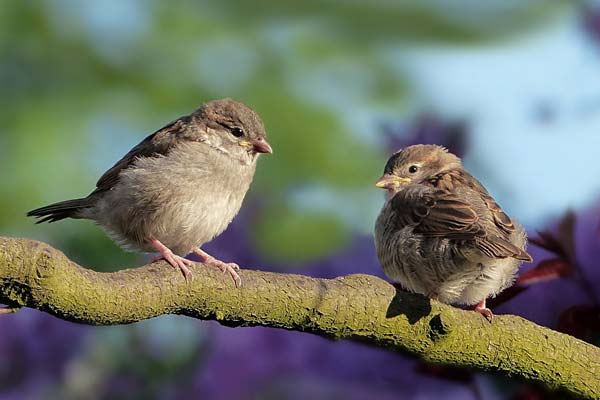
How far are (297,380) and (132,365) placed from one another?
0.48 meters

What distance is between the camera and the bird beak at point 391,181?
3.00 metres

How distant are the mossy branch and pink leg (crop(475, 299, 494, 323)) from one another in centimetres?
2

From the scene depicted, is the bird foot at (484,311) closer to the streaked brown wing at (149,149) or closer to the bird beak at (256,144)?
the bird beak at (256,144)

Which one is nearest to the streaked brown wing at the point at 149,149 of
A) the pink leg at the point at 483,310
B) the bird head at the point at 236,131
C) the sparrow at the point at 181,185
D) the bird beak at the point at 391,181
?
Result: the sparrow at the point at 181,185

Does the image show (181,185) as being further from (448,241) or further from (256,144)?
(448,241)

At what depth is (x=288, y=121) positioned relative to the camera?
3859 millimetres

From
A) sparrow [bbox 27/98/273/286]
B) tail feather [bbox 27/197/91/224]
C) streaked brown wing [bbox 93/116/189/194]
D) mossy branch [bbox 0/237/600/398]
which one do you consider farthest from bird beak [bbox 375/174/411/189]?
tail feather [bbox 27/197/91/224]

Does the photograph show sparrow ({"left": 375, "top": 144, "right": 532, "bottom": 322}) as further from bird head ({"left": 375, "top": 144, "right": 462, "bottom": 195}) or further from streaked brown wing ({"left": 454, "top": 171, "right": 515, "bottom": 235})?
bird head ({"left": 375, "top": 144, "right": 462, "bottom": 195})

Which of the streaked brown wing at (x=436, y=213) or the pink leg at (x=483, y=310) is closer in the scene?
the pink leg at (x=483, y=310)

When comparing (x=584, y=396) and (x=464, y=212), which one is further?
(x=464, y=212)

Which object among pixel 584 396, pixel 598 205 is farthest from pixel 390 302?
pixel 598 205

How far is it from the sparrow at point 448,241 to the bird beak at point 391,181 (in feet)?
0.30

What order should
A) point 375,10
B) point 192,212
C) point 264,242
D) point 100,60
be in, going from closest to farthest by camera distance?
point 192,212, point 264,242, point 100,60, point 375,10

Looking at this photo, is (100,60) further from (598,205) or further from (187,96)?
(598,205)
